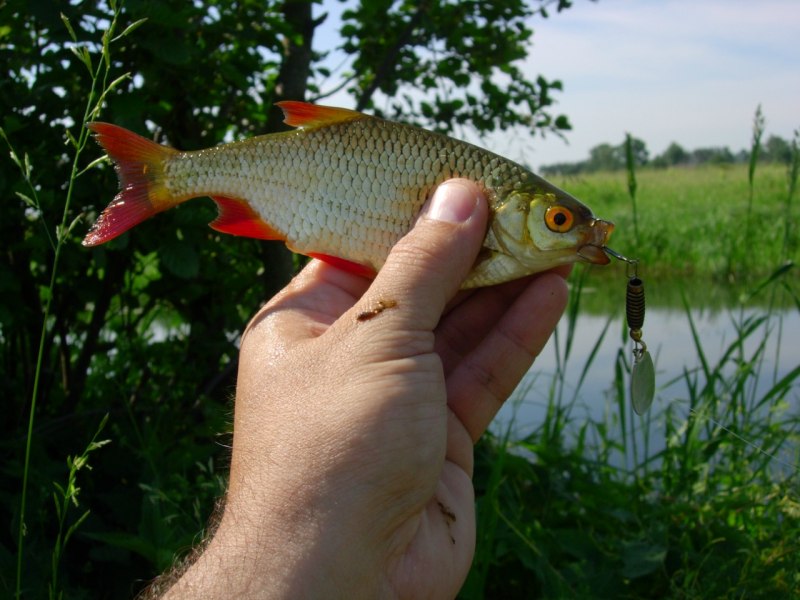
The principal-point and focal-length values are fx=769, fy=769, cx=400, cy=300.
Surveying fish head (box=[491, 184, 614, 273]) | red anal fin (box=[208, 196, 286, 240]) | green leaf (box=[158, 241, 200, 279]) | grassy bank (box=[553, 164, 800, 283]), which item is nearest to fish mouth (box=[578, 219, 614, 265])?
fish head (box=[491, 184, 614, 273])

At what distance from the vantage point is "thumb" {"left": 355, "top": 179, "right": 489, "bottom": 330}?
6.13ft

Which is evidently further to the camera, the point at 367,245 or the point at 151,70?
the point at 151,70

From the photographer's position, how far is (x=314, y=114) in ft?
6.96

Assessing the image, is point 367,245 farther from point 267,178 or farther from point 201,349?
point 201,349

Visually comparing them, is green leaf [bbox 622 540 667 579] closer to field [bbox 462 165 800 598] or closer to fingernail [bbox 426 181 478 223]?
field [bbox 462 165 800 598]

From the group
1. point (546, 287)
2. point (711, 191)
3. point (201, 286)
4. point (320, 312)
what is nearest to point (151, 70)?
point (201, 286)

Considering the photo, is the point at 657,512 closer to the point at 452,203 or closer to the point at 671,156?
the point at 452,203

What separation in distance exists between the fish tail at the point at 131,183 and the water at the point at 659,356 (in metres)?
2.96

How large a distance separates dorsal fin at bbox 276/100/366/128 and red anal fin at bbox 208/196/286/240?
0.28m

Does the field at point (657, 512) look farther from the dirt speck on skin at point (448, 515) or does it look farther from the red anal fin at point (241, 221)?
the red anal fin at point (241, 221)

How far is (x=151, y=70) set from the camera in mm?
3070

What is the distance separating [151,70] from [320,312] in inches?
57.4

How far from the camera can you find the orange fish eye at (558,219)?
2027mm

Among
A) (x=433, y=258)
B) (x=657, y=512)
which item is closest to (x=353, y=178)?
(x=433, y=258)
